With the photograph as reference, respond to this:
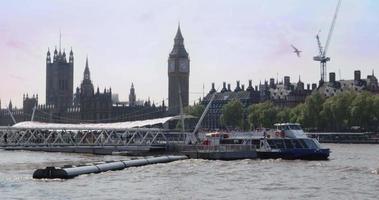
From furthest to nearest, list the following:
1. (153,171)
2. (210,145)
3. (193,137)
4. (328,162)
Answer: (193,137) → (210,145) → (328,162) → (153,171)

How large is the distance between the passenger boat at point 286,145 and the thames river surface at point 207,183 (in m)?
9.82

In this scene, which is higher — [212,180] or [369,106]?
[369,106]

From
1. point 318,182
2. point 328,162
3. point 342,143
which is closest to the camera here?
point 318,182

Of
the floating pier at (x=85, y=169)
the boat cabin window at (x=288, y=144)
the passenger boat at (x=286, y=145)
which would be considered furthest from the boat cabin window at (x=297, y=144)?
the floating pier at (x=85, y=169)

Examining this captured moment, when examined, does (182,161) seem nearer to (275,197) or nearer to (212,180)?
(212,180)

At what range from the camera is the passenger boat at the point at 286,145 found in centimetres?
9150

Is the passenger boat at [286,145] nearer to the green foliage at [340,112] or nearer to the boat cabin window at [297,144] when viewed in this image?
the boat cabin window at [297,144]

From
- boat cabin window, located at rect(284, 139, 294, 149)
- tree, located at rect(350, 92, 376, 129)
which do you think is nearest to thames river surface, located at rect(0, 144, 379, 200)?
boat cabin window, located at rect(284, 139, 294, 149)

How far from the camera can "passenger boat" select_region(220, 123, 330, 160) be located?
91500 millimetres

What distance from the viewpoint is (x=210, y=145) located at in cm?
9575

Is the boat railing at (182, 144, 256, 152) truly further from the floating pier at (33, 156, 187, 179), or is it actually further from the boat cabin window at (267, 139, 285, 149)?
the floating pier at (33, 156, 187, 179)

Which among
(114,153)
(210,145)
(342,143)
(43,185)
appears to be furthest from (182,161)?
(342,143)

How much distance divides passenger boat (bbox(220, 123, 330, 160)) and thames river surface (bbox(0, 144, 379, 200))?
982cm

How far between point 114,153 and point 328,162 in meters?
34.0
